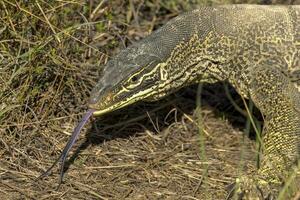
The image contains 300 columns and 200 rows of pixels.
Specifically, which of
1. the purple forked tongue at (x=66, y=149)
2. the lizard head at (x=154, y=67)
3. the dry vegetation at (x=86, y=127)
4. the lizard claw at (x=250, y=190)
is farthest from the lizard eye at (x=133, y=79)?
the lizard claw at (x=250, y=190)

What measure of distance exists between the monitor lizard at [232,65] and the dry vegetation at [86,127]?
0.37 m

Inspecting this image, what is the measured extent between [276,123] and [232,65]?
0.58 meters

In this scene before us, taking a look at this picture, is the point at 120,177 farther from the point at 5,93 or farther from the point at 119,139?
the point at 5,93

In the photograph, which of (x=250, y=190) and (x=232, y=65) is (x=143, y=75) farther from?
(x=250, y=190)

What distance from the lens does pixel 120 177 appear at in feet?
17.9

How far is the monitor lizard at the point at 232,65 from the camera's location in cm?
Answer: 528

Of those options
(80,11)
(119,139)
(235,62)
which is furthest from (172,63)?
(80,11)

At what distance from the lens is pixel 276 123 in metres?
5.34

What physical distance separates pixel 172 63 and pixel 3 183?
154 cm

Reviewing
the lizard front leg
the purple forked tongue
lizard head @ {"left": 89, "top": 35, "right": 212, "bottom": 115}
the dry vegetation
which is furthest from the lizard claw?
the purple forked tongue

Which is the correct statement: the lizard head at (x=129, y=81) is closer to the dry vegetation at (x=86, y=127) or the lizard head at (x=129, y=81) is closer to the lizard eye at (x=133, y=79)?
the lizard eye at (x=133, y=79)

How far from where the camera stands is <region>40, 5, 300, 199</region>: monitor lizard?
5.28 metres

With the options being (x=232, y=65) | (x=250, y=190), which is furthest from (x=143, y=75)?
(x=250, y=190)

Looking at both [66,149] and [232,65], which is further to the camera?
[232,65]
